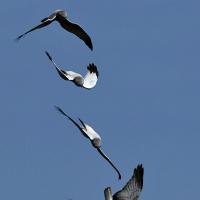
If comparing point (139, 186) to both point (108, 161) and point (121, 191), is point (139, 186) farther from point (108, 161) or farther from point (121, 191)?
point (108, 161)

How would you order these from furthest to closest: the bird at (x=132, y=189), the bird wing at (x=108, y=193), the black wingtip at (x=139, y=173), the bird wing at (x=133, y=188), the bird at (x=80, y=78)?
the black wingtip at (x=139, y=173), the bird wing at (x=133, y=188), the bird at (x=132, y=189), the bird wing at (x=108, y=193), the bird at (x=80, y=78)

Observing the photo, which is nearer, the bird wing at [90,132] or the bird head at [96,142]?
the bird head at [96,142]

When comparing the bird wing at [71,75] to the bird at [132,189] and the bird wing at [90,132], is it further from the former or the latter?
the bird at [132,189]

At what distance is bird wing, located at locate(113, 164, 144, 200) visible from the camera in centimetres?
4619

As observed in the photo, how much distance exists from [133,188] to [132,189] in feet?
0.26

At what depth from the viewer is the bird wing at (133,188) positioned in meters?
46.2

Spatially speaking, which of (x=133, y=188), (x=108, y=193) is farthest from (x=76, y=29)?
(x=133, y=188)

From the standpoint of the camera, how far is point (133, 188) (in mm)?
46688

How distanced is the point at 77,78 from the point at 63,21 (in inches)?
82.6

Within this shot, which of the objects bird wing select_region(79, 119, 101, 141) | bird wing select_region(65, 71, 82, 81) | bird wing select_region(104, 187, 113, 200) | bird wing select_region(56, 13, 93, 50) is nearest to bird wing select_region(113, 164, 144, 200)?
bird wing select_region(104, 187, 113, 200)

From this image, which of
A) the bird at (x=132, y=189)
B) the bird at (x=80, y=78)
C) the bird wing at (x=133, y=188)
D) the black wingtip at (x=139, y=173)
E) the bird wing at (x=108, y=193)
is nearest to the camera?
the bird at (x=80, y=78)

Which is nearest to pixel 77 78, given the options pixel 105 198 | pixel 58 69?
pixel 58 69

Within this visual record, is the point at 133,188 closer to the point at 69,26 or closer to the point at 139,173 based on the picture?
the point at 139,173

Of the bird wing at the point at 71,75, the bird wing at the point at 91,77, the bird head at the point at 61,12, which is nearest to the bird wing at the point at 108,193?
the bird wing at the point at 91,77
